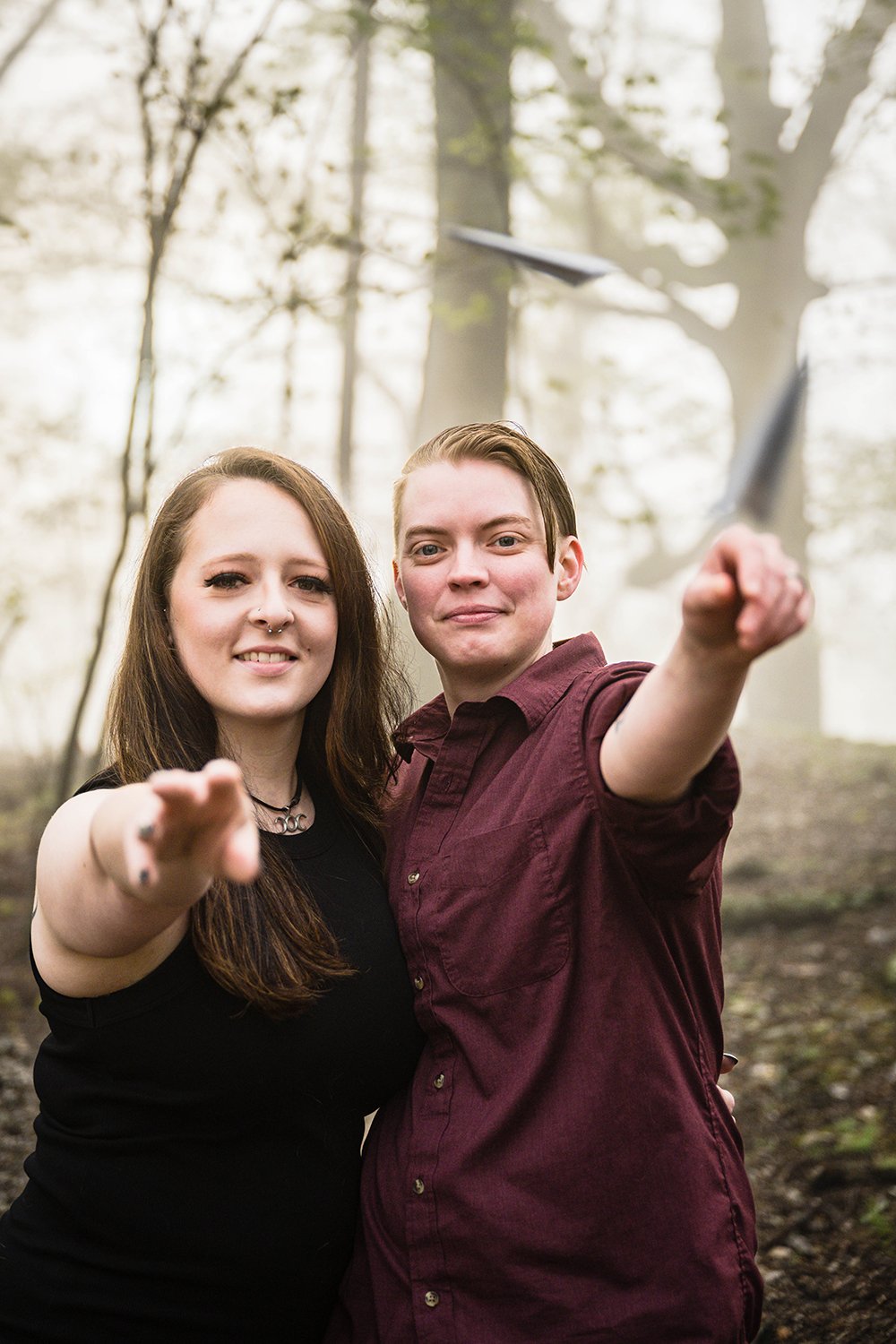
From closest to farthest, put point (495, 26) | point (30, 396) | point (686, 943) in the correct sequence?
point (686, 943) < point (495, 26) < point (30, 396)

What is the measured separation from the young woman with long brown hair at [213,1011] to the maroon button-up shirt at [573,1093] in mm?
161

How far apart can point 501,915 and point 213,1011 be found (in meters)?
0.55

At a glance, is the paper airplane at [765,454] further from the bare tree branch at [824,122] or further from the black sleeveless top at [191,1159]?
the bare tree branch at [824,122]

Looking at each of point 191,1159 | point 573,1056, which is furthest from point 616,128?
point 191,1159

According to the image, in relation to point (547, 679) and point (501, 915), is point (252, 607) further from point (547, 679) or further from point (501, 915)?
point (501, 915)

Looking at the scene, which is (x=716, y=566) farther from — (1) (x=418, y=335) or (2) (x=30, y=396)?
(1) (x=418, y=335)

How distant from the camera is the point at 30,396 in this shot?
14203mm

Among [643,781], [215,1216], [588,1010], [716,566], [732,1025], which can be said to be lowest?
[732,1025]

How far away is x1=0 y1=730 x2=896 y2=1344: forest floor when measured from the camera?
133 inches

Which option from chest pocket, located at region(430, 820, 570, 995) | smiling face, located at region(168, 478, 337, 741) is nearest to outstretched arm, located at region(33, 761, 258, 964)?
smiling face, located at region(168, 478, 337, 741)

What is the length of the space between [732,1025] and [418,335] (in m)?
13.3

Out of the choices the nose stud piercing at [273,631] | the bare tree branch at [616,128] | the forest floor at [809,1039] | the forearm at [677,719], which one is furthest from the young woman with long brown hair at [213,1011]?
the bare tree branch at [616,128]

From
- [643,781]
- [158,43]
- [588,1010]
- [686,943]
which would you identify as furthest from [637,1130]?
[158,43]

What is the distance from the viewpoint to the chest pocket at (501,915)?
1.84 metres
